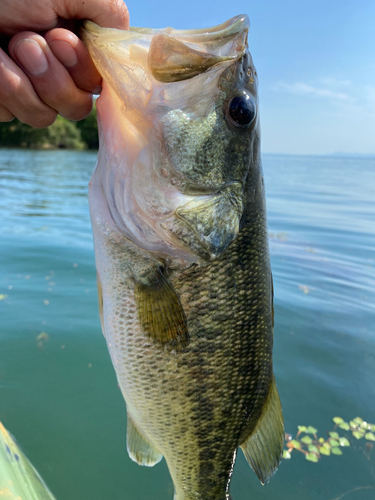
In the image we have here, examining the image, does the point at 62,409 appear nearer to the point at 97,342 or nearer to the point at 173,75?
the point at 97,342

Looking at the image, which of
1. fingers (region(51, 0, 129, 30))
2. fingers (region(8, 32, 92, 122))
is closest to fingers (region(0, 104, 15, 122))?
fingers (region(8, 32, 92, 122))

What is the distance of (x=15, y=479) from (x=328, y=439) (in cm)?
239

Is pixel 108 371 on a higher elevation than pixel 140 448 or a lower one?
lower

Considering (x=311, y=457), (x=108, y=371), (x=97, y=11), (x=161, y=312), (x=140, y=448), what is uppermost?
(x=97, y=11)

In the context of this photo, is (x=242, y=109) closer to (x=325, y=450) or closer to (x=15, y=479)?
(x=15, y=479)

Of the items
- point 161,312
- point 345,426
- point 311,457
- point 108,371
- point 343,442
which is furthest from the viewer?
point 108,371

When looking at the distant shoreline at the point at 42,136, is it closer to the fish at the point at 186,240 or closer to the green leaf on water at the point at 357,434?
the green leaf on water at the point at 357,434

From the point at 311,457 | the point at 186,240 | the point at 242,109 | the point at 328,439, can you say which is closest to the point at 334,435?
the point at 328,439

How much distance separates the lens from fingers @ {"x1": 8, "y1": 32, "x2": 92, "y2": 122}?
1.30 metres

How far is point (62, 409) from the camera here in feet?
9.77

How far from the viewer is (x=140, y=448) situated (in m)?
1.78

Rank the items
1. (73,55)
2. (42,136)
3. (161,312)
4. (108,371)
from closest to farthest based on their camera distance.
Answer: (73,55), (161,312), (108,371), (42,136)

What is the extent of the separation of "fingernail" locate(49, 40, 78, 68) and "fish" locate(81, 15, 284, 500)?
0.26 ft

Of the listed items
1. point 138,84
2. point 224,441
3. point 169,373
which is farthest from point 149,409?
point 138,84
